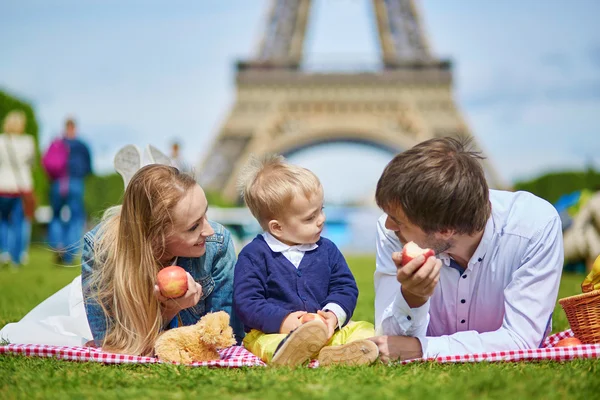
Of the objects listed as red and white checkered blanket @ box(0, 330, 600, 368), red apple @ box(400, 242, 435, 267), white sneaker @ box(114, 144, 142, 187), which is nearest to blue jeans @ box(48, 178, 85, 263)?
white sneaker @ box(114, 144, 142, 187)

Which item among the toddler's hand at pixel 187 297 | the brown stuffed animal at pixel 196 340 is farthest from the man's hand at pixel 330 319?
the toddler's hand at pixel 187 297

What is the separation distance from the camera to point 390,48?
27.0 meters

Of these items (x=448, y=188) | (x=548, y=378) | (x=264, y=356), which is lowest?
(x=264, y=356)

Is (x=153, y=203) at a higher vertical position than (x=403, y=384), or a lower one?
higher

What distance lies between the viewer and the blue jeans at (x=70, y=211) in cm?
948

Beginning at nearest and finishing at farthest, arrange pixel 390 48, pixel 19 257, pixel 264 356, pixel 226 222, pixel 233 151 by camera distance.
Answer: pixel 264 356, pixel 19 257, pixel 226 222, pixel 233 151, pixel 390 48

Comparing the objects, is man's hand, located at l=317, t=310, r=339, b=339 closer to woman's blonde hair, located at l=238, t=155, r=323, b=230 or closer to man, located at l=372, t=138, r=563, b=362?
man, located at l=372, t=138, r=563, b=362

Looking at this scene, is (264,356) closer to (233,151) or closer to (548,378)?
(548,378)

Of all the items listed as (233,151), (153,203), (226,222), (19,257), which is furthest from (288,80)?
(153,203)

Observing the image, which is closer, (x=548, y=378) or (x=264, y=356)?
(x=548, y=378)

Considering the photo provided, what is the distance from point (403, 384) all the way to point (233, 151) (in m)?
21.6

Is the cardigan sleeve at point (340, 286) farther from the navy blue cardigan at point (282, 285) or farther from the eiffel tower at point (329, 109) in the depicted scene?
the eiffel tower at point (329, 109)

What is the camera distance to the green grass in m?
2.03

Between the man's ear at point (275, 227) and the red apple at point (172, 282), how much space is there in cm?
48
